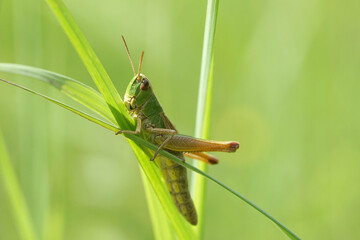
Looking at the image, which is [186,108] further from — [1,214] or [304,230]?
[1,214]

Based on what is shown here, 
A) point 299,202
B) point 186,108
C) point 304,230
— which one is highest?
point 186,108

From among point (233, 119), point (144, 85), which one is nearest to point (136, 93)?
point (144, 85)

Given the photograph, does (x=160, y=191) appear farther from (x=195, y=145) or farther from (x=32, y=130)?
(x=32, y=130)

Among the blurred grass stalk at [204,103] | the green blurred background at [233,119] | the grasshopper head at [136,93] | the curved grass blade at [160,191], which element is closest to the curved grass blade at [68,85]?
the curved grass blade at [160,191]

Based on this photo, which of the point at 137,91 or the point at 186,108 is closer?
the point at 137,91

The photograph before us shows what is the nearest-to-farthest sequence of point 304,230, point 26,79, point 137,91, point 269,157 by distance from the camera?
Result: 1. point 137,91
2. point 26,79
3. point 304,230
4. point 269,157

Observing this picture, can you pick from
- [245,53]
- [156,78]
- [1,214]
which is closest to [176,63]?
[156,78]
